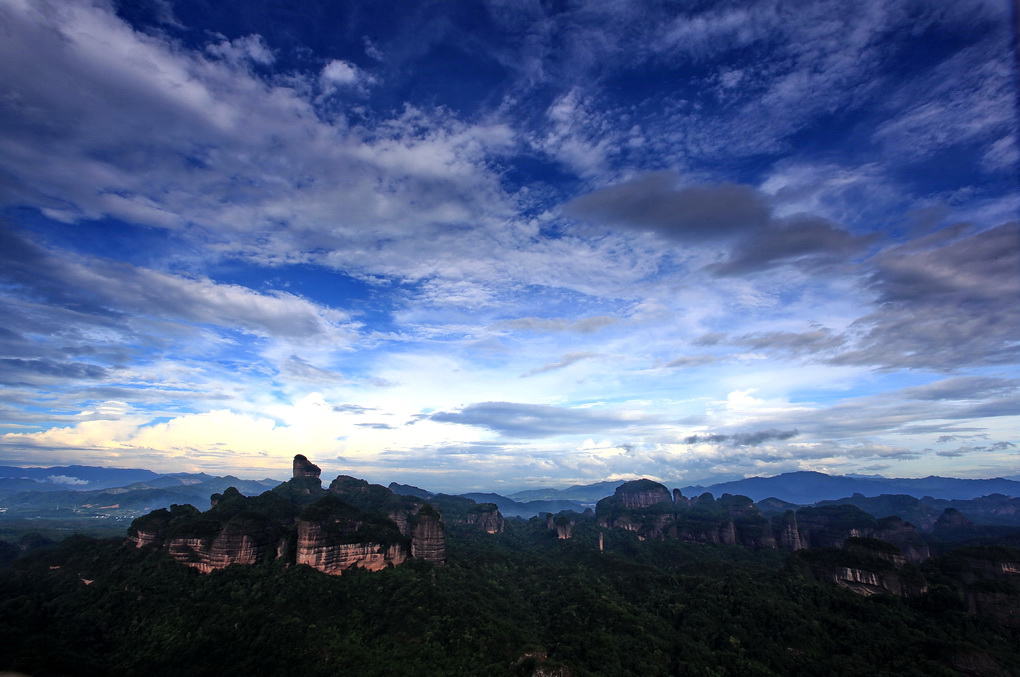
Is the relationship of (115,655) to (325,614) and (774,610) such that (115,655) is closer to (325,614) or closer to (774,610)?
(325,614)

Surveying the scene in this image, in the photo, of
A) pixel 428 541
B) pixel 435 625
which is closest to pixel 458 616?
pixel 435 625

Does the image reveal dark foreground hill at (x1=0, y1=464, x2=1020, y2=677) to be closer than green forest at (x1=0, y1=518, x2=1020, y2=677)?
No

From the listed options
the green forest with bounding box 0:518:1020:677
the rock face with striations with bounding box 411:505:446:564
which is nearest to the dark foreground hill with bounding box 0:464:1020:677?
the green forest with bounding box 0:518:1020:677

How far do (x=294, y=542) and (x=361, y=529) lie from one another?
16690mm

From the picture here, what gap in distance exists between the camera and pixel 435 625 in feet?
309

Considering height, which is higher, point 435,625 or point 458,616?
point 458,616

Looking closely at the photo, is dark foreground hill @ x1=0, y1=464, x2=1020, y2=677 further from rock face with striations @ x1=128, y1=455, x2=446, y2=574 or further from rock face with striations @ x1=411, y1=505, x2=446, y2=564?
rock face with striations @ x1=411, y1=505, x2=446, y2=564

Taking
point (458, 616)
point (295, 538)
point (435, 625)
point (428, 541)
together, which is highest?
point (295, 538)

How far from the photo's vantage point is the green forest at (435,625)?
83.1 metres

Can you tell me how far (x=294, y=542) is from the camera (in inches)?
4734

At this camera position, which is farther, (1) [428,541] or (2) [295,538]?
(1) [428,541]

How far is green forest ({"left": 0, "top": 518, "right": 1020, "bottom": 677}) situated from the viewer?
83.1 meters

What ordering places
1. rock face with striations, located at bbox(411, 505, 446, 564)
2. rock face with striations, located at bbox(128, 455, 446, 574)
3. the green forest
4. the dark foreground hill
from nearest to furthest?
the green forest < the dark foreground hill < rock face with striations, located at bbox(128, 455, 446, 574) < rock face with striations, located at bbox(411, 505, 446, 564)

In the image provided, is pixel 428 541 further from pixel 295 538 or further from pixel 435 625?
Answer: pixel 435 625
